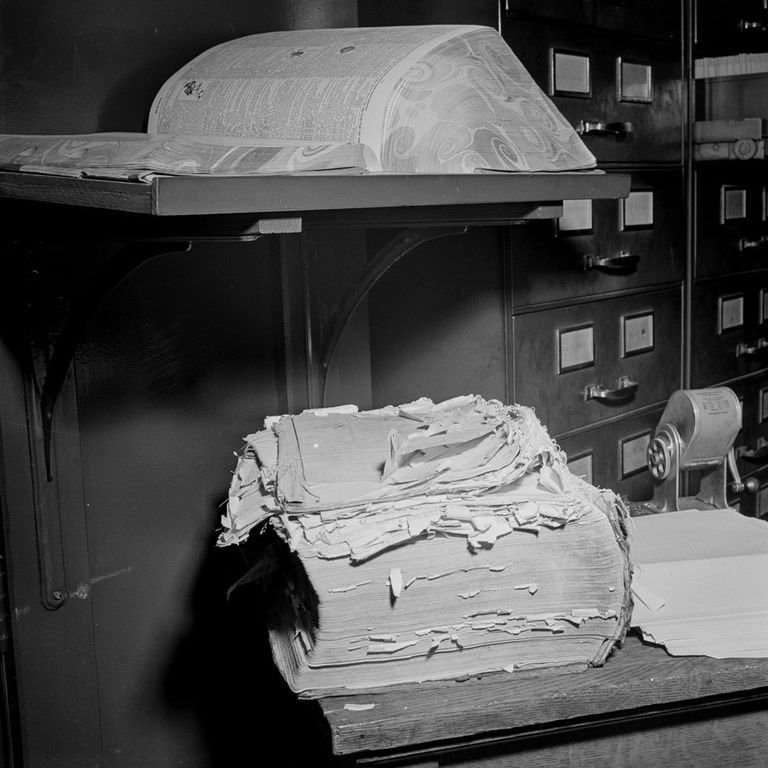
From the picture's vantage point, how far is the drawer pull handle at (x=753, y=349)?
2.59 metres

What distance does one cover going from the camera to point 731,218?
8.25ft

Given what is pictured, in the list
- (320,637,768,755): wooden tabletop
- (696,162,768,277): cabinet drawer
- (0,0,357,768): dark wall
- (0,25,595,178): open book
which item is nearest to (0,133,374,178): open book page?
(0,25,595,178): open book

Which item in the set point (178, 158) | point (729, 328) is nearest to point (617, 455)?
point (729, 328)

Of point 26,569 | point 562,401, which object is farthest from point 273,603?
point 562,401

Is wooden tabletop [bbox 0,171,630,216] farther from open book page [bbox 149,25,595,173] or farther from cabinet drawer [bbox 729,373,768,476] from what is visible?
cabinet drawer [bbox 729,373,768,476]

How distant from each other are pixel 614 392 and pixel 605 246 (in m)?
0.29

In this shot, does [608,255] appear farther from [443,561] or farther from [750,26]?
[443,561]

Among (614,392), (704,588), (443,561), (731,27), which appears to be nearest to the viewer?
(443,561)

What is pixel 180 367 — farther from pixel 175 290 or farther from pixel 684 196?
pixel 684 196

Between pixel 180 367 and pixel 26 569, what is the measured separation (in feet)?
1.27

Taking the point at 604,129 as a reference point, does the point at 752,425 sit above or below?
below

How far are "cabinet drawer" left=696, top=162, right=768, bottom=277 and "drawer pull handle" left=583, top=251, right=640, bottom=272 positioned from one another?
14.2 inches

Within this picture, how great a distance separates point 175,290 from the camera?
5.58 ft

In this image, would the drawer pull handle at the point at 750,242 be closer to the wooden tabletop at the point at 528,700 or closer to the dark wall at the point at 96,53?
the dark wall at the point at 96,53
